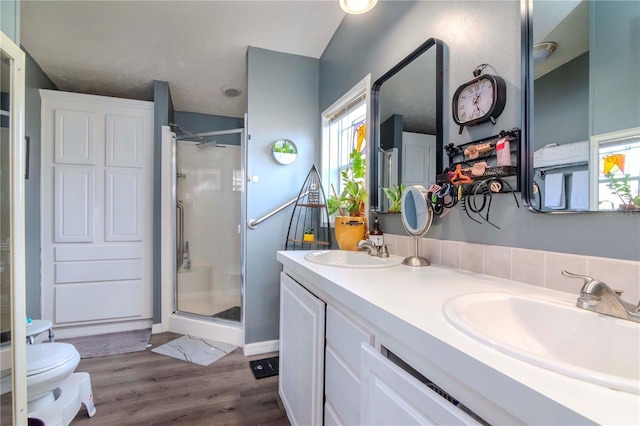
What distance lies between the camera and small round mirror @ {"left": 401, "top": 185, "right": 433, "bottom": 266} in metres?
1.20

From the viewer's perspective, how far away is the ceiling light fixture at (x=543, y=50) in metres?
0.85

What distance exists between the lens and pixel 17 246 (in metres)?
1.22

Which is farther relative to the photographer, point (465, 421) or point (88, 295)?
point (88, 295)

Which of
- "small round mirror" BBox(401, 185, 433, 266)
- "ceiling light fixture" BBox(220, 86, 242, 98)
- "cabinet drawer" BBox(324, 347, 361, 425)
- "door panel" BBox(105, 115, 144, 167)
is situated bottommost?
"cabinet drawer" BBox(324, 347, 361, 425)

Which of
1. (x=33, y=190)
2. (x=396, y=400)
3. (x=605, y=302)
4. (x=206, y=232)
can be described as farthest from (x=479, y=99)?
(x=33, y=190)

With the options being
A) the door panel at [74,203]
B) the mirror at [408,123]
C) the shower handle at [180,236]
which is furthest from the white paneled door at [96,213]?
the mirror at [408,123]

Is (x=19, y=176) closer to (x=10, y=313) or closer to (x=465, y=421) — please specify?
(x=10, y=313)

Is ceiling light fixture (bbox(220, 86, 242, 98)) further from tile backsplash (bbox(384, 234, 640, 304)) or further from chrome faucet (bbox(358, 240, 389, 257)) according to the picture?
tile backsplash (bbox(384, 234, 640, 304))

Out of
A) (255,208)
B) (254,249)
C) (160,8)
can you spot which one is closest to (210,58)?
(160,8)

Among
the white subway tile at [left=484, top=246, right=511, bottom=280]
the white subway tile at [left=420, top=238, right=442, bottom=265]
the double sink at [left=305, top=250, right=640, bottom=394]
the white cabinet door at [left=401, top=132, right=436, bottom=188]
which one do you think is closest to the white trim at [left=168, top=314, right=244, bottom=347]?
the white subway tile at [left=420, top=238, right=442, bottom=265]

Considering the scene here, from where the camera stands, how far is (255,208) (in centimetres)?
232

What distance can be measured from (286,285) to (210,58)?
84.5 inches

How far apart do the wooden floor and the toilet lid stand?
403mm

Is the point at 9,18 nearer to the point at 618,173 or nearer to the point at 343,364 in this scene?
the point at 343,364
